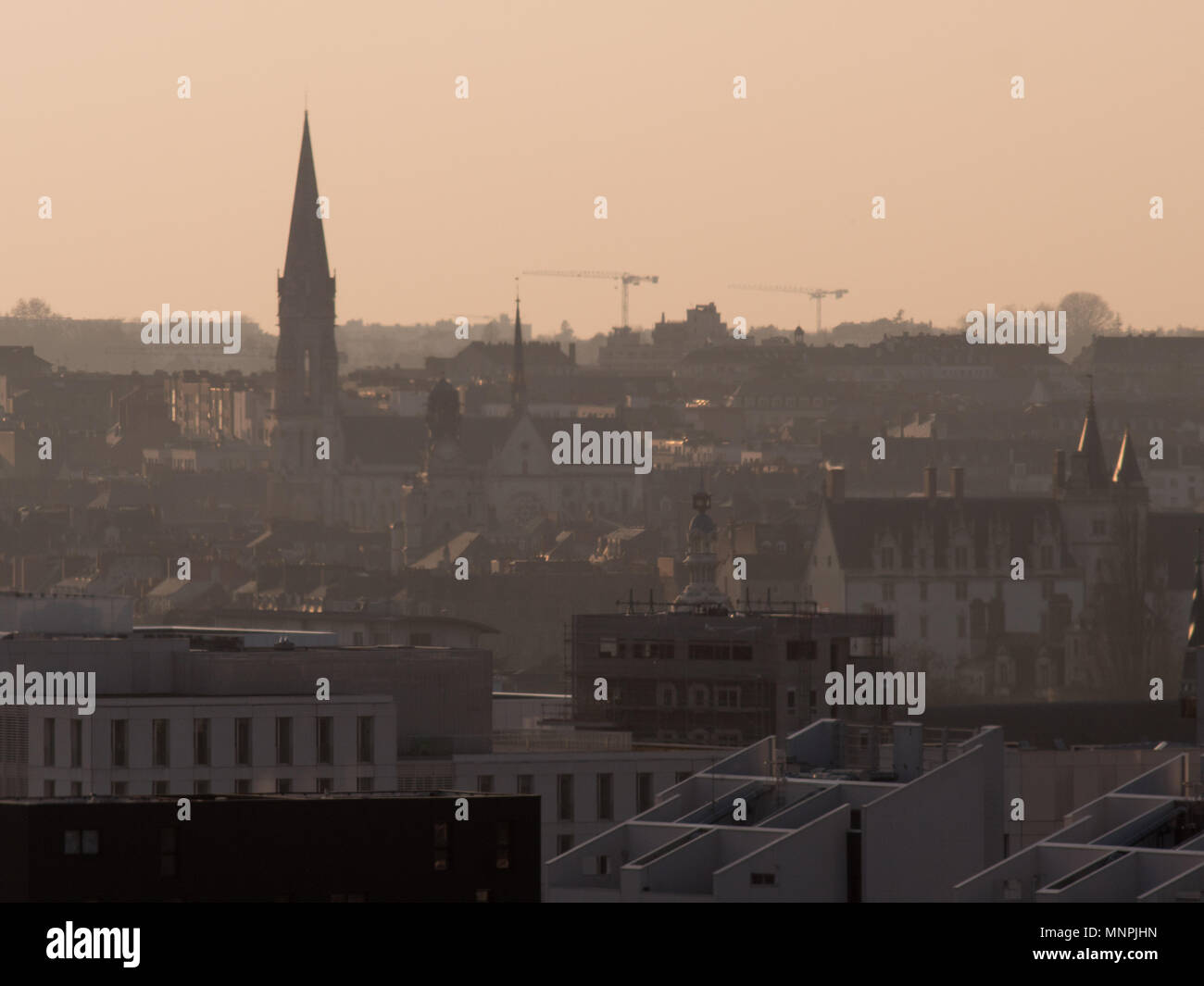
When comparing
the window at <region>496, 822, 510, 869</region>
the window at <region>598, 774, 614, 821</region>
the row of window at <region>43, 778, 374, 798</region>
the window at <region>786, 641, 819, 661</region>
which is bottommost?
the window at <region>598, 774, 614, 821</region>

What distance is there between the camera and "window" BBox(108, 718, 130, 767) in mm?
75438

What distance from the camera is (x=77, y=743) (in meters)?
75.4

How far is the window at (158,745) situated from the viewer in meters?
75.4

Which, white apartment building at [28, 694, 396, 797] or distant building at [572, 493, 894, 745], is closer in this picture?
white apartment building at [28, 694, 396, 797]

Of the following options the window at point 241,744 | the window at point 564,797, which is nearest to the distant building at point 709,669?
the window at point 564,797

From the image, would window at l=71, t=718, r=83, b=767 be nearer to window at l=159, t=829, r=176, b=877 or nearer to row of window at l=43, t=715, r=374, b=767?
row of window at l=43, t=715, r=374, b=767

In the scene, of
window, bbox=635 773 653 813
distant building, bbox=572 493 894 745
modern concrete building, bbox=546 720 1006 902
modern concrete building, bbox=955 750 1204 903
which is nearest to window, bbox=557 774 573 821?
window, bbox=635 773 653 813

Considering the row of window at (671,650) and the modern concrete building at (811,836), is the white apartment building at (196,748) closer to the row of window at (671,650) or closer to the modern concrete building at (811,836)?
the modern concrete building at (811,836)

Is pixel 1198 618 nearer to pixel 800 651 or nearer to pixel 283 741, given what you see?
pixel 800 651

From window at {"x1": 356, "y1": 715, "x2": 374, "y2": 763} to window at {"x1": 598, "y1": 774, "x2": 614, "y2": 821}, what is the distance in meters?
4.82

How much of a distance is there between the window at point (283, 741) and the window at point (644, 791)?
6.95 metres

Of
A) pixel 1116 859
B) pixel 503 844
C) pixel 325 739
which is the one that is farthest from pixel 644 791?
pixel 1116 859

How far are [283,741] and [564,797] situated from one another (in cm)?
576

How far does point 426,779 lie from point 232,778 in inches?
175
